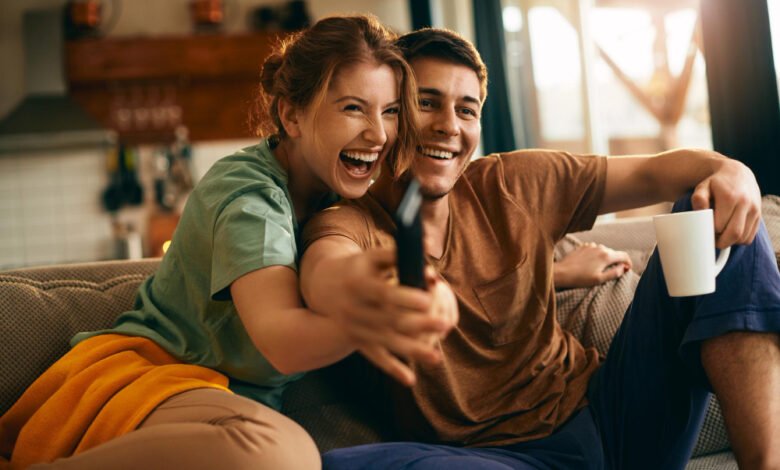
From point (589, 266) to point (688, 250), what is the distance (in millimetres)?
628

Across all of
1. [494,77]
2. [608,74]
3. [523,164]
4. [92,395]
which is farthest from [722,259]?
[608,74]

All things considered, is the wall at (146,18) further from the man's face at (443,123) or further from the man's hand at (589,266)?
the man's face at (443,123)

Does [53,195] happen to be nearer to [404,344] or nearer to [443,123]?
[443,123]

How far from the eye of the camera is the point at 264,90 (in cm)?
148

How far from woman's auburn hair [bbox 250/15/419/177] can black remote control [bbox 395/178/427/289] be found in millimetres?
550

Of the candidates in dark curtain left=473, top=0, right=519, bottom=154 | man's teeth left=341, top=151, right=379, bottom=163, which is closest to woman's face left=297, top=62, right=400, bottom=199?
man's teeth left=341, top=151, right=379, bottom=163

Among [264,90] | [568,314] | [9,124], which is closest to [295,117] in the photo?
[264,90]

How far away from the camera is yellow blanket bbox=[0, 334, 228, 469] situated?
1165 millimetres

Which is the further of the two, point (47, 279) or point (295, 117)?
point (47, 279)

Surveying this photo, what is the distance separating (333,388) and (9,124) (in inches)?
173

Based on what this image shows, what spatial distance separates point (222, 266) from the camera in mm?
1080

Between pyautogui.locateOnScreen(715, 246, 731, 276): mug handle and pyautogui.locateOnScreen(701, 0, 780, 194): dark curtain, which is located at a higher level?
pyautogui.locateOnScreen(701, 0, 780, 194): dark curtain

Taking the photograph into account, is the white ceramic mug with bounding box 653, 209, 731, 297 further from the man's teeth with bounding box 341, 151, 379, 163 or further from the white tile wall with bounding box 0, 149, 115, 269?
the white tile wall with bounding box 0, 149, 115, 269

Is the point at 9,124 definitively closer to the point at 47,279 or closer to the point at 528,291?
the point at 47,279
